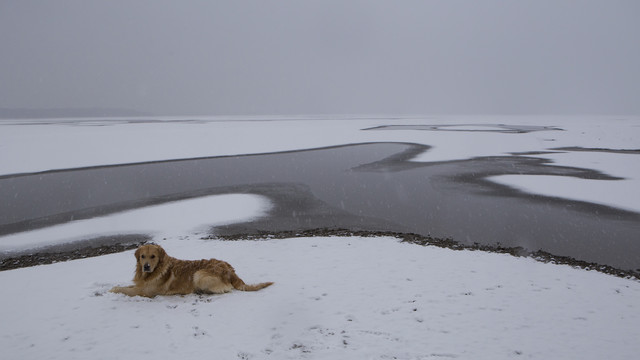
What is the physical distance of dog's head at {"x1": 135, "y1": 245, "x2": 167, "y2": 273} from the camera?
261 inches

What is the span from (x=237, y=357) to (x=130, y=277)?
3.76 m

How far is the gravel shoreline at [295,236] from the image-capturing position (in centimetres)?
888

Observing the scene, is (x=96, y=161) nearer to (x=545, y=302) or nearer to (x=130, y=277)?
(x=130, y=277)

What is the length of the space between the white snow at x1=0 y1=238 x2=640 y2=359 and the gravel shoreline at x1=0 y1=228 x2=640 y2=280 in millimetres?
675

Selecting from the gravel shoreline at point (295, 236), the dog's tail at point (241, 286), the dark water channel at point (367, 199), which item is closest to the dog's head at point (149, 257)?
the dog's tail at point (241, 286)

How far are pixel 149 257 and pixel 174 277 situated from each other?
0.59 m

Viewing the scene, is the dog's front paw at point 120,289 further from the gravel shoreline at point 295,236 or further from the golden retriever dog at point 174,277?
the gravel shoreline at point 295,236

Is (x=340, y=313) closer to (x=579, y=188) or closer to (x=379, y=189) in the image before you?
(x=379, y=189)

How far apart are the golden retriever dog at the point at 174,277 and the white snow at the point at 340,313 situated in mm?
163

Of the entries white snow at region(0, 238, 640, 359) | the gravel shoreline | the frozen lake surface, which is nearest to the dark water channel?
the frozen lake surface

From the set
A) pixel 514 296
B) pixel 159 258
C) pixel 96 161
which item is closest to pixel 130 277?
pixel 159 258

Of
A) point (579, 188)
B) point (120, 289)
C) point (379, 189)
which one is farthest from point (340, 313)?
point (579, 188)

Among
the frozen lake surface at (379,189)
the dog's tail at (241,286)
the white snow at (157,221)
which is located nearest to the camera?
the dog's tail at (241,286)

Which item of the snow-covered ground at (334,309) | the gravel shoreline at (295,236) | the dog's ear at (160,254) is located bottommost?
the gravel shoreline at (295,236)
